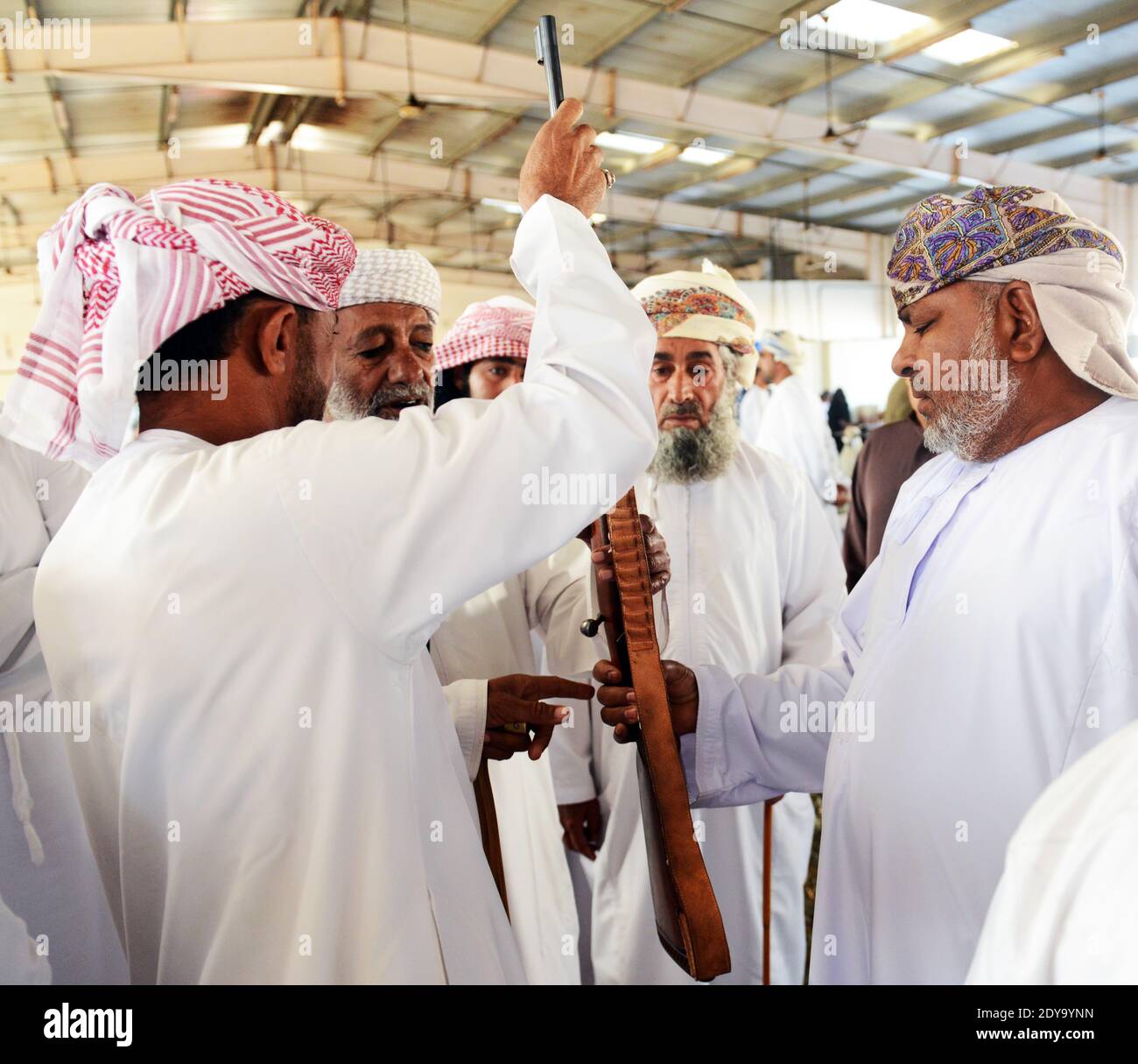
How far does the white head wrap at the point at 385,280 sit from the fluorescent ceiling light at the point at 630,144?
8821mm

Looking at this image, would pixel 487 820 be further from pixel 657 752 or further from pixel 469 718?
pixel 657 752

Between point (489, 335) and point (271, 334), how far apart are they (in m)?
1.66

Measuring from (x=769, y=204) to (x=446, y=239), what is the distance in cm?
536

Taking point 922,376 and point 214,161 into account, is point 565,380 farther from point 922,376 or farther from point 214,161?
point 214,161

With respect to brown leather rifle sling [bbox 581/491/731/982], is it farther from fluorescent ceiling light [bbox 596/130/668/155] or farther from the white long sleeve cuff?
fluorescent ceiling light [bbox 596/130/668/155]

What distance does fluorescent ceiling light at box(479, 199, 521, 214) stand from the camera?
13.0 m

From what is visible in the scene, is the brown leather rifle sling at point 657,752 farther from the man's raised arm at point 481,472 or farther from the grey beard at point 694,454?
the grey beard at point 694,454

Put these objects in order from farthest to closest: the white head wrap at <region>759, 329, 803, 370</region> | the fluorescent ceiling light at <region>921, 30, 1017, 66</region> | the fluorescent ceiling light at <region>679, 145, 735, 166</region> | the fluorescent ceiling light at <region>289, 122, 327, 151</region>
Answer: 1. the fluorescent ceiling light at <region>679, 145, 735, 166</region>
2. the fluorescent ceiling light at <region>289, 122, 327, 151</region>
3. the white head wrap at <region>759, 329, 803, 370</region>
4. the fluorescent ceiling light at <region>921, 30, 1017, 66</region>

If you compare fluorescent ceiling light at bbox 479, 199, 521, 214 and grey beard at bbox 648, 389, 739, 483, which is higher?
fluorescent ceiling light at bbox 479, 199, 521, 214

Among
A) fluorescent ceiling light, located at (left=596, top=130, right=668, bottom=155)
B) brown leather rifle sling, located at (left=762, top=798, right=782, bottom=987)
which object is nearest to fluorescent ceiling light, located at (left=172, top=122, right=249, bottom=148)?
fluorescent ceiling light, located at (left=596, top=130, right=668, bottom=155)

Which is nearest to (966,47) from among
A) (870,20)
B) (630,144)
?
(870,20)

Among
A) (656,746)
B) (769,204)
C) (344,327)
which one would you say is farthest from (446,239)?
(656,746)

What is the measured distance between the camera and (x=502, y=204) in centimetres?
1383

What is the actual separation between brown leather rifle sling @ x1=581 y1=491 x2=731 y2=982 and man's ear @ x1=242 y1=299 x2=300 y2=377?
59cm
